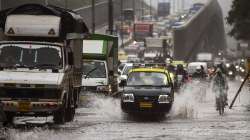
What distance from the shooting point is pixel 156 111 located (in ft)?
88.8

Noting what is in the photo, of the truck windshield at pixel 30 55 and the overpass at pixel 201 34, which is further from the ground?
the truck windshield at pixel 30 55

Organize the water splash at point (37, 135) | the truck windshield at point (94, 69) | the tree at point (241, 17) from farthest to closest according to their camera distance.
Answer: the tree at point (241, 17)
the truck windshield at point (94, 69)
the water splash at point (37, 135)

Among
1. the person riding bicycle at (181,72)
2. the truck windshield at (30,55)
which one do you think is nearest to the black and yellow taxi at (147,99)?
the truck windshield at (30,55)

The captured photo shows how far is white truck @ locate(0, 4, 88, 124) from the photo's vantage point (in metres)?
22.9

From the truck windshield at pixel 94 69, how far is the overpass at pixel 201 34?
269 ft

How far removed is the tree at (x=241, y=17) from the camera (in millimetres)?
75750

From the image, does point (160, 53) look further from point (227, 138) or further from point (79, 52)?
point (227, 138)

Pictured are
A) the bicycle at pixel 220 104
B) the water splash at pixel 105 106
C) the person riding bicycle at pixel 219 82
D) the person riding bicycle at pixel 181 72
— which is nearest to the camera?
the bicycle at pixel 220 104

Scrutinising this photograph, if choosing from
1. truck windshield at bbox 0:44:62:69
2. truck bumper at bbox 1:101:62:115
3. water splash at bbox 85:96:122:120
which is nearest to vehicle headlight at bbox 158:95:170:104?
water splash at bbox 85:96:122:120

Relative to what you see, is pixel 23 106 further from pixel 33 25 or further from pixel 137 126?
pixel 137 126

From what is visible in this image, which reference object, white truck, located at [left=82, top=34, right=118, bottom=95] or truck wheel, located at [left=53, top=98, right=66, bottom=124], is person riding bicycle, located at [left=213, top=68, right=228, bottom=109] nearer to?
white truck, located at [left=82, top=34, right=118, bottom=95]

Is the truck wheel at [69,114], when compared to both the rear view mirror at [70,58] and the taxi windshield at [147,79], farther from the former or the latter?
the taxi windshield at [147,79]

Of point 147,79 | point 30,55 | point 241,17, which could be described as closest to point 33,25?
point 30,55

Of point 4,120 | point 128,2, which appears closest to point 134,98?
point 4,120
